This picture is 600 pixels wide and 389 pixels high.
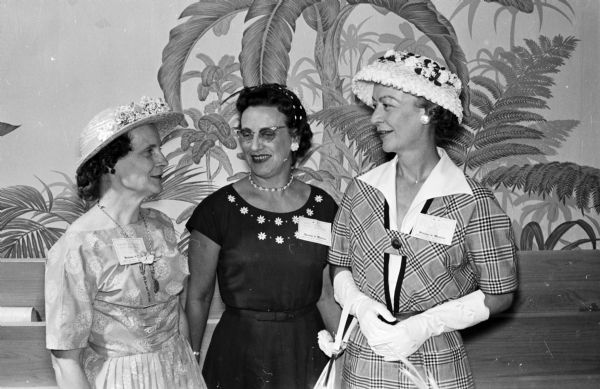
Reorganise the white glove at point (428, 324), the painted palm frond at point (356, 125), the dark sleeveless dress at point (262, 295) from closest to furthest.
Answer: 1. the white glove at point (428, 324)
2. the dark sleeveless dress at point (262, 295)
3. the painted palm frond at point (356, 125)

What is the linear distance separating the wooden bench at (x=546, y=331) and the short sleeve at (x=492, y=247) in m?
1.47

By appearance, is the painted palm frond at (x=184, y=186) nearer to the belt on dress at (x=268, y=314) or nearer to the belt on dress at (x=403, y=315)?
the belt on dress at (x=268, y=314)

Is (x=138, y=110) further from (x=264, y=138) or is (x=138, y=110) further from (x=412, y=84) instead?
(x=412, y=84)

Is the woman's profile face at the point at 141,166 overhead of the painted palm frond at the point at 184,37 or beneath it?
beneath

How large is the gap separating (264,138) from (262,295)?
24.3 inches

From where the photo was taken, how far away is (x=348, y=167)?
3695 millimetres

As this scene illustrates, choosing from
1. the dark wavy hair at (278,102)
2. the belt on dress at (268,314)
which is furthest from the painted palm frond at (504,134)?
the belt on dress at (268,314)

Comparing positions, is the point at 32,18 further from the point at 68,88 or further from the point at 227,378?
the point at 227,378

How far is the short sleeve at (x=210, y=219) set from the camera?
2797mm

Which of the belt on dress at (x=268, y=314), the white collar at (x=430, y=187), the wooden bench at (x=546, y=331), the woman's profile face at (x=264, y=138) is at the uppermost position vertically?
the woman's profile face at (x=264, y=138)

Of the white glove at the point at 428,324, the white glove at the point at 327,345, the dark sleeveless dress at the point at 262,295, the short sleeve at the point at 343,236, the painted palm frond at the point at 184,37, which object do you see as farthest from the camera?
the painted palm frond at the point at 184,37

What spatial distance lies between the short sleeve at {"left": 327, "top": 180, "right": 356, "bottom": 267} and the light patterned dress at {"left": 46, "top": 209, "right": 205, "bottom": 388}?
1.82 ft

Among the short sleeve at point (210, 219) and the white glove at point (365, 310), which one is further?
the short sleeve at point (210, 219)

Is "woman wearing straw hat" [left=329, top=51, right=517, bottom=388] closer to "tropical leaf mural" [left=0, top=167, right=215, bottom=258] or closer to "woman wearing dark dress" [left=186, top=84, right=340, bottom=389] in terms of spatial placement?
"woman wearing dark dress" [left=186, top=84, right=340, bottom=389]
